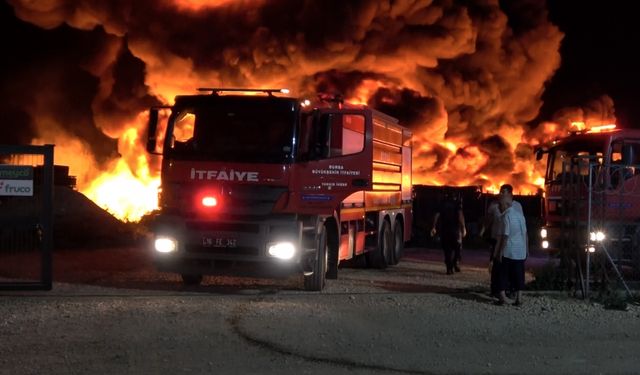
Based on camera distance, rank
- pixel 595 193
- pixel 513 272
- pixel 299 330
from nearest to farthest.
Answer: pixel 299 330 < pixel 513 272 < pixel 595 193

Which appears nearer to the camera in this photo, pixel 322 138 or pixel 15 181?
pixel 15 181

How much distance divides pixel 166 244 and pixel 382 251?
19.1ft

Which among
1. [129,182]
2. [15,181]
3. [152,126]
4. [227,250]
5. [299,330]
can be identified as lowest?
[299,330]

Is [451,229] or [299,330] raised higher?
[451,229]

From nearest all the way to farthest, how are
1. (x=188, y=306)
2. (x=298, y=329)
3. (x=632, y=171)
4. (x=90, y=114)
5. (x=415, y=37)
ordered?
(x=298, y=329)
(x=188, y=306)
(x=632, y=171)
(x=415, y=37)
(x=90, y=114)

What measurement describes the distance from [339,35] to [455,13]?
581 centimetres

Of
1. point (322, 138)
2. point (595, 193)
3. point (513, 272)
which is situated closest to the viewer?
point (513, 272)

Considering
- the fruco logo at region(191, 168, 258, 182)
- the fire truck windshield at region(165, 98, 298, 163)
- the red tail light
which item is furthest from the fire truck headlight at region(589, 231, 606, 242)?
the red tail light

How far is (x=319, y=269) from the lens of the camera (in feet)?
42.1

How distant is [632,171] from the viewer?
1553cm

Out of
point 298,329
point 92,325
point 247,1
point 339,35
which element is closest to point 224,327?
point 298,329

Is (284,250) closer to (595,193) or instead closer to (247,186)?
(247,186)

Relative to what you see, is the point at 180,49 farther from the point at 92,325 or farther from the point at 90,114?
the point at 92,325

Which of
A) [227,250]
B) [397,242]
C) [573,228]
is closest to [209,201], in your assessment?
[227,250]
